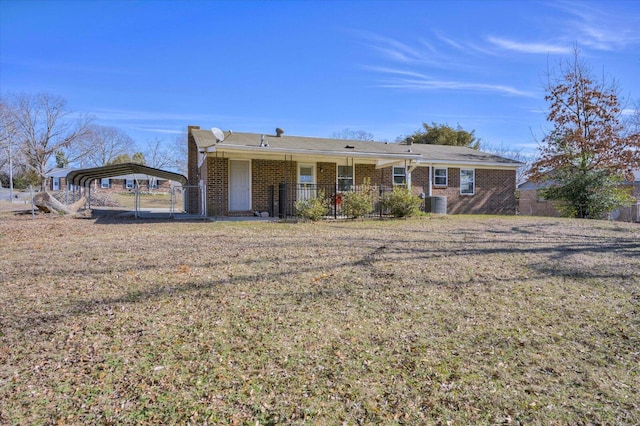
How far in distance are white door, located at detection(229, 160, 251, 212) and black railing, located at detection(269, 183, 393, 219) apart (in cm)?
93

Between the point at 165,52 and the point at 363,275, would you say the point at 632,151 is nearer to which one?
the point at 363,275

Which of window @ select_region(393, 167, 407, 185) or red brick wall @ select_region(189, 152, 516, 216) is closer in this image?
red brick wall @ select_region(189, 152, 516, 216)

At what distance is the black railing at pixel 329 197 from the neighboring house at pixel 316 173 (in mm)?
41

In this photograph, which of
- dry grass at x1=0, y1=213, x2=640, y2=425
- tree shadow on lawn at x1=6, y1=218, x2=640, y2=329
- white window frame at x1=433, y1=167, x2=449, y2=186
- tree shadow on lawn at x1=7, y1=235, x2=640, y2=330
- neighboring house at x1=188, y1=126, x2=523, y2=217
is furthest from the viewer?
white window frame at x1=433, y1=167, x2=449, y2=186

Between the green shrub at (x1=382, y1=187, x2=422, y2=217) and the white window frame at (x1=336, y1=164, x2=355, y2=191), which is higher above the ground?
the white window frame at (x1=336, y1=164, x2=355, y2=191)

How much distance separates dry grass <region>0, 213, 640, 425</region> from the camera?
8.25ft

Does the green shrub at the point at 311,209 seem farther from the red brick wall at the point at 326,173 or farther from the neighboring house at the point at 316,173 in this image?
the red brick wall at the point at 326,173

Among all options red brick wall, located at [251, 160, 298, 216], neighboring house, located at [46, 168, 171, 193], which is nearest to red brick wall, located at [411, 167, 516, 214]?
red brick wall, located at [251, 160, 298, 216]

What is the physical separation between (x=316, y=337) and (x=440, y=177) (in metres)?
16.7

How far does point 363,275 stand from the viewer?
518 centimetres

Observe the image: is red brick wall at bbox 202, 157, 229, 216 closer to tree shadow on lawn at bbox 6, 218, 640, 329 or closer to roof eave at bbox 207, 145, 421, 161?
roof eave at bbox 207, 145, 421, 161

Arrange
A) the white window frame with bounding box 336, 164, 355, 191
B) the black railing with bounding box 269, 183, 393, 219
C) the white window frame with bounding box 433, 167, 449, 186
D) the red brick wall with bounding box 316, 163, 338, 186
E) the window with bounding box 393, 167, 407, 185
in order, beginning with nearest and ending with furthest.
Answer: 1. the black railing with bounding box 269, 183, 393, 219
2. the red brick wall with bounding box 316, 163, 338, 186
3. the white window frame with bounding box 336, 164, 355, 191
4. the window with bounding box 393, 167, 407, 185
5. the white window frame with bounding box 433, 167, 449, 186

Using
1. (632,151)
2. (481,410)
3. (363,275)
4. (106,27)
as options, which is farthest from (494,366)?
(632,151)

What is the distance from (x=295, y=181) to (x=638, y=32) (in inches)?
529
